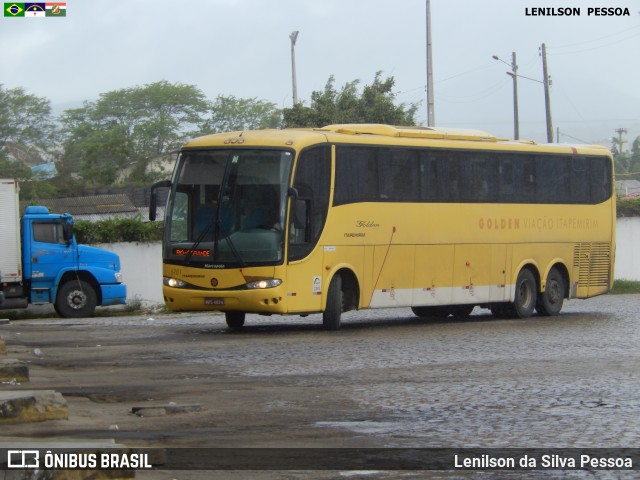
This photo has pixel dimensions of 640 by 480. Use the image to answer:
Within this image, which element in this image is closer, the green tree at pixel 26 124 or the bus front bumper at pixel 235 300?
the bus front bumper at pixel 235 300

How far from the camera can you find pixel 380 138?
2198 centimetres

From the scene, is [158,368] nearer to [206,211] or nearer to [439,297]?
[206,211]

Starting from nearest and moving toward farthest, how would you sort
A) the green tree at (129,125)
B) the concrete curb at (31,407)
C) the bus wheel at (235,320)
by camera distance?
the concrete curb at (31,407) < the bus wheel at (235,320) < the green tree at (129,125)

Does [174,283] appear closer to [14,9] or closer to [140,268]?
[14,9]

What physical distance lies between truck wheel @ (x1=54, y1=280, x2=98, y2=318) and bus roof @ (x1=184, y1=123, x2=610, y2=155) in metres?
10.9

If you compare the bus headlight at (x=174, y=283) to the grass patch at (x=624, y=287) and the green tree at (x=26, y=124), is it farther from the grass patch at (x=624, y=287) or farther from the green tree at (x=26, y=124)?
the green tree at (x=26, y=124)

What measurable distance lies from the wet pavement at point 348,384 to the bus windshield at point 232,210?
1.38 metres

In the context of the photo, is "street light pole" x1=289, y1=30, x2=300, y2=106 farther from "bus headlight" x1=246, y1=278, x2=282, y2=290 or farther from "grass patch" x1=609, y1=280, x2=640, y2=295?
"bus headlight" x1=246, y1=278, x2=282, y2=290

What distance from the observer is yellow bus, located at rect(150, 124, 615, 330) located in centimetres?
1969

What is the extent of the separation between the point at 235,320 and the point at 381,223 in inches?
124

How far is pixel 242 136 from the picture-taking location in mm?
20234

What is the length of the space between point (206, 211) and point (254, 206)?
0.82 metres

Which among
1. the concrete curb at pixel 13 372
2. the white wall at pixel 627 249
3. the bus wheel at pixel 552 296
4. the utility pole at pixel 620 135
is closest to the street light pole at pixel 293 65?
the white wall at pixel 627 249

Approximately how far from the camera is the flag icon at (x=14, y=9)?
25147 millimetres
